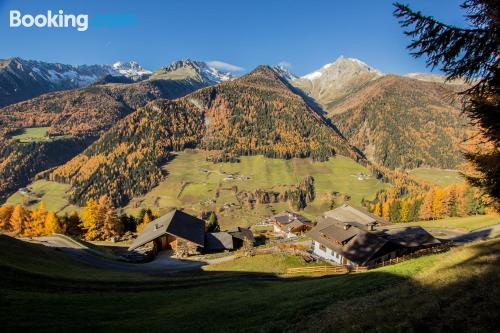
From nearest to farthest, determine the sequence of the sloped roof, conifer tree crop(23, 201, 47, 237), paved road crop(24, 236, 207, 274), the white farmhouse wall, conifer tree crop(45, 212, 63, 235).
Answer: paved road crop(24, 236, 207, 274) → the white farmhouse wall → the sloped roof → conifer tree crop(45, 212, 63, 235) → conifer tree crop(23, 201, 47, 237)

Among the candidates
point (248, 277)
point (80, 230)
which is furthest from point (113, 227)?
point (248, 277)

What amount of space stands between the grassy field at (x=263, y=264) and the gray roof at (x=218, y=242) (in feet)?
63.3

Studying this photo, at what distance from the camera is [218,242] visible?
80.4 meters

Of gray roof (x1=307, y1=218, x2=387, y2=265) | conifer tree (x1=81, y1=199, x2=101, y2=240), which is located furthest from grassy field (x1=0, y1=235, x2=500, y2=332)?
conifer tree (x1=81, y1=199, x2=101, y2=240)

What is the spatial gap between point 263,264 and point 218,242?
2755 centimetres

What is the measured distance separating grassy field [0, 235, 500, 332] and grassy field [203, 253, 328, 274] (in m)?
20.2

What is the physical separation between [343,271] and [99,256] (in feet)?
143

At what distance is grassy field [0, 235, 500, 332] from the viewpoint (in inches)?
564

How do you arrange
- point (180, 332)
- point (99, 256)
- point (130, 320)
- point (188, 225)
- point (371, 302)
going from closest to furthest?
point (371, 302) < point (180, 332) < point (130, 320) < point (99, 256) < point (188, 225)

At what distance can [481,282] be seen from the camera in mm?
16078

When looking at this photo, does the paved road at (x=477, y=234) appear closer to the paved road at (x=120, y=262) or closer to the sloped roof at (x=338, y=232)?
the sloped roof at (x=338, y=232)

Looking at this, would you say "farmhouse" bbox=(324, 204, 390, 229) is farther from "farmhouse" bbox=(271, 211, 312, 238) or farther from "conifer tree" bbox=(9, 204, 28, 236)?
"conifer tree" bbox=(9, 204, 28, 236)

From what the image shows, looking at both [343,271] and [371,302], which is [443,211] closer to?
[343,271]

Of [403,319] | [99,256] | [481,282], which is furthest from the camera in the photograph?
[99,256]
